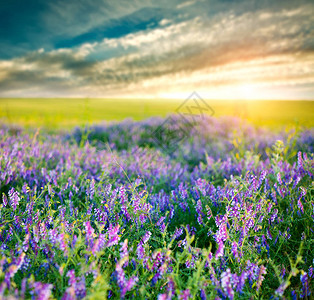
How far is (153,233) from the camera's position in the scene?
187 cm

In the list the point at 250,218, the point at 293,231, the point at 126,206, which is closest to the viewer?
the point at 250,218

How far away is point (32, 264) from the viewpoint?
1.42m

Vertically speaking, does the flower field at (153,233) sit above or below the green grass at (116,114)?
below

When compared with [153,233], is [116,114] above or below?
above

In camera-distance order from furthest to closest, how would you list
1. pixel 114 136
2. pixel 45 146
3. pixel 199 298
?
pixel 114 136, pixel 45 146, pixel 199 298

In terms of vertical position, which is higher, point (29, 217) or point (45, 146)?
point (45, 146)

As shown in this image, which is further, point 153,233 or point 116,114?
point 116,114

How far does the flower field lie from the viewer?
127cm

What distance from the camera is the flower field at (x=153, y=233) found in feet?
4.17

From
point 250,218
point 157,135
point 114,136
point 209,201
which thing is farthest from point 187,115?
point 250,218

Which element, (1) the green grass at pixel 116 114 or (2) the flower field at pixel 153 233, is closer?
(2) the flower field at pixel 153 233

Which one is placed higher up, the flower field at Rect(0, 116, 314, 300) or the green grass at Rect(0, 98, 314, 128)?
the green grass at Rect(0, 98, 314, 128)

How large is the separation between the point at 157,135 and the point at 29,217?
4638 millimetres

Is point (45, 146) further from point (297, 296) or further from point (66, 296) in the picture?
point (297, 296)
